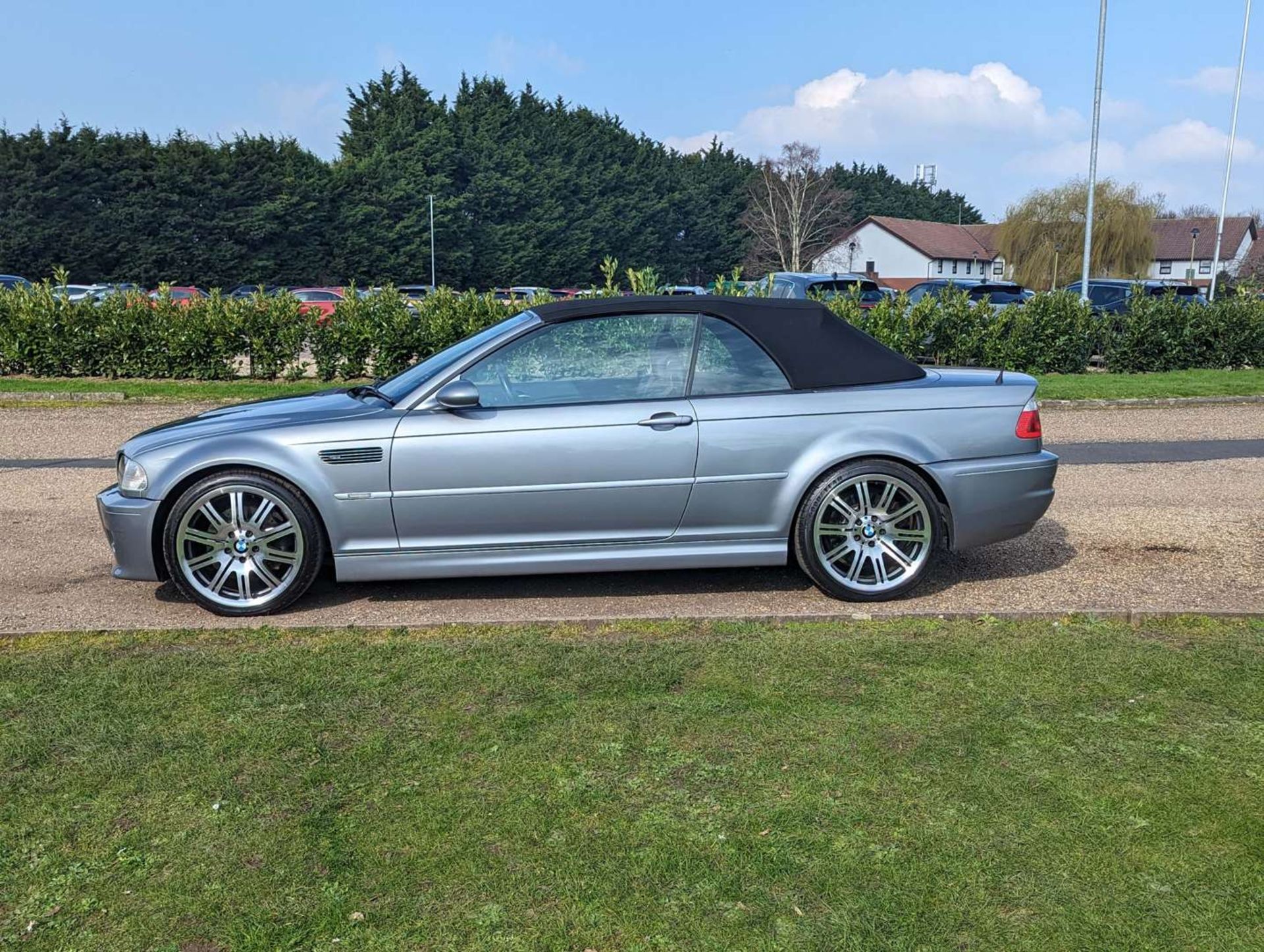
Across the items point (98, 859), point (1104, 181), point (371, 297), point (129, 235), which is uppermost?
point (1104, 181)

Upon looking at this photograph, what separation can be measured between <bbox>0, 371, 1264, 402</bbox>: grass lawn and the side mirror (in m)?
9.47

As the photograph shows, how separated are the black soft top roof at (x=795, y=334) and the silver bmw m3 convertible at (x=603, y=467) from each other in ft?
0.04

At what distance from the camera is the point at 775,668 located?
15.6ft

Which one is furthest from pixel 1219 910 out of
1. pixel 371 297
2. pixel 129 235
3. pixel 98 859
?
pixel 129 235

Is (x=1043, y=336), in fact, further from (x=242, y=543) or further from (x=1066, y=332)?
(x=242, y=543)

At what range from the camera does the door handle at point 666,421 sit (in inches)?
221

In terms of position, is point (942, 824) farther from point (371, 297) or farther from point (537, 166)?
point (537, 166)

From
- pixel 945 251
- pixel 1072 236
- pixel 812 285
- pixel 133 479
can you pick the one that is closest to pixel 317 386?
pixel 812 285

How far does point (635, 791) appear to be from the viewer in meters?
3.63

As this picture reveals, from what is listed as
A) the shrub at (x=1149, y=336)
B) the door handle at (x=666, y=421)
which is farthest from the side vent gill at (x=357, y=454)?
the shrub at (x=1149, y=336)

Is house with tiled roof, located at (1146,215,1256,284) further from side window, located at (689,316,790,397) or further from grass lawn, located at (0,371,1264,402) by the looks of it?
side window, located at (689,316,790,397)

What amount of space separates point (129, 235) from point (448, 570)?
175ft

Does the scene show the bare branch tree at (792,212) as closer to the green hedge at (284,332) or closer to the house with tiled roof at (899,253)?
the house with tiled roof at (899,253)

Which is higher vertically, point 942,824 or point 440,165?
point 440,165
